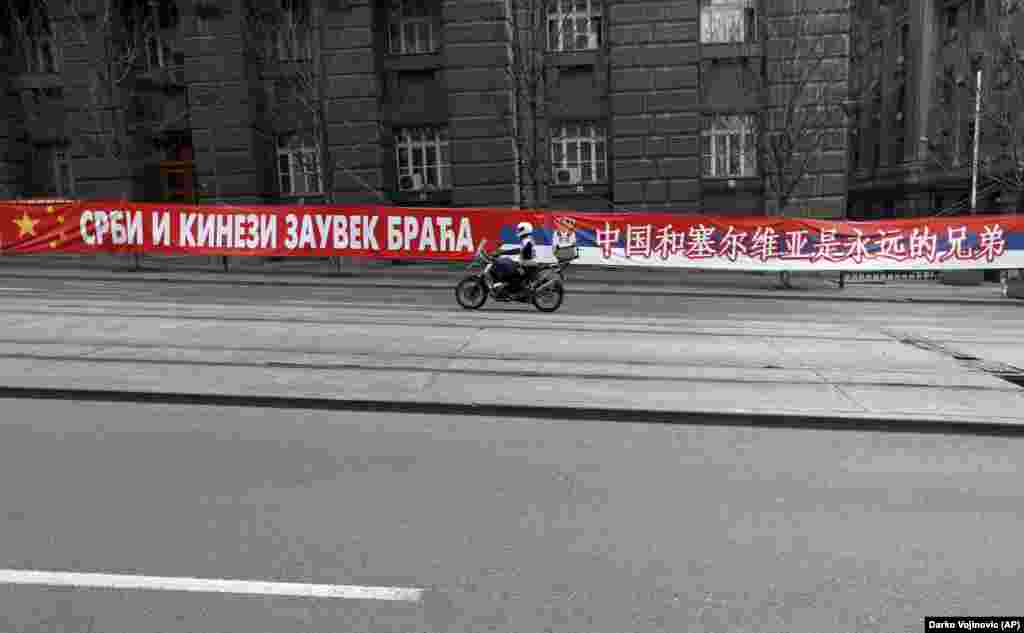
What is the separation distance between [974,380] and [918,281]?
14.9 metres

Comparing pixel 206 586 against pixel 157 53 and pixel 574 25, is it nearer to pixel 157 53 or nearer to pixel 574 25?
pixel 574 25

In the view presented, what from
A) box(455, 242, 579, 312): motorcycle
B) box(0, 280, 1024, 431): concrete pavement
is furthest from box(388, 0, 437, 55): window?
box(0, 280, 1024, 431): concrete pavement

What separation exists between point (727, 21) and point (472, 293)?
1542cm

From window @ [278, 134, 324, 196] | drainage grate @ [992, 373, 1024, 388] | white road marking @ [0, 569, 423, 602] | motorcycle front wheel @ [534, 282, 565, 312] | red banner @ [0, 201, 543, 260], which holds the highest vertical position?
window @ [278, 134, 324, 196]

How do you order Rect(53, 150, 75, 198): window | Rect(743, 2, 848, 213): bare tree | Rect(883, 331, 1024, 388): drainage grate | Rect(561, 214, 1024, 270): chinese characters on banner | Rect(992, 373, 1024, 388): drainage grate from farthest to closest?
Rect(53, 150, 75, 198): window, Rect(743, 2, 848, 213): bare tree, Rect(561, 214, 1024, 270): chinese characters on banner, Rect(883, 331, 1024, 388): drainage grate, Rect(992, 373, 1024, 388): drainage grate

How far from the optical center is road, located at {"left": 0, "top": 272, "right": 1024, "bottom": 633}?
3.61 meters

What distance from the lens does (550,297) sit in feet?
46.4

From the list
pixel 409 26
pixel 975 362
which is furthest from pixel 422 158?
pixel 975 362

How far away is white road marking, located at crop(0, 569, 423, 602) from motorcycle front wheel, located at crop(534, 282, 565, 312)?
10.5 metres

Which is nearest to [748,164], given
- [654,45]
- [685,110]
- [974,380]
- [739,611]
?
[685,110]

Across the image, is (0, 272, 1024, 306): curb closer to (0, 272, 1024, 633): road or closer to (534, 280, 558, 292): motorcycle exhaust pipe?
(534, 280, 558, 292): motorcycle exhaust pipe

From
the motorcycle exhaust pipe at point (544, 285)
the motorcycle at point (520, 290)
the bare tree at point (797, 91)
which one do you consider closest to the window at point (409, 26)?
the bare tree at point (797, 91)

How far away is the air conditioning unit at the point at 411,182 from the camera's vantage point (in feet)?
83.9

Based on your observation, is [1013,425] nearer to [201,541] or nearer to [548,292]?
[201,541]
